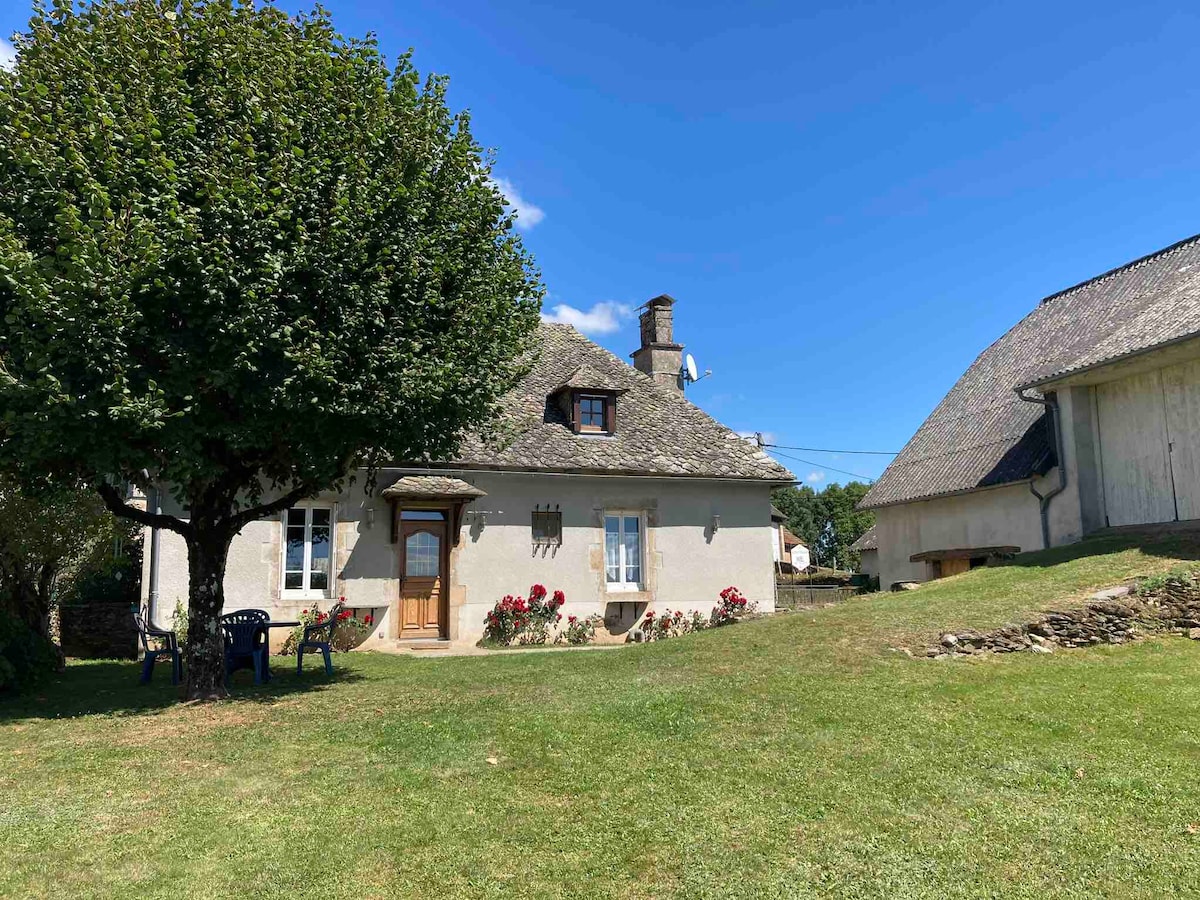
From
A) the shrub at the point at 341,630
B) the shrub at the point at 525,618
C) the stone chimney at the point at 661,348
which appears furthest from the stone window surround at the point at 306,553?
the stone chimney at the point at 661,348

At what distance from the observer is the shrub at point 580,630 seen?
16141 millimetres

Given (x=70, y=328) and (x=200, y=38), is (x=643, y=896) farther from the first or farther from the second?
(x=200, y=38)

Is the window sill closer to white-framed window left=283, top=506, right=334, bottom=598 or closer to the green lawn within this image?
white-framed window left=283, top=506, right=334, bottom=598

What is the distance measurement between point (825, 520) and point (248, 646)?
205 ft

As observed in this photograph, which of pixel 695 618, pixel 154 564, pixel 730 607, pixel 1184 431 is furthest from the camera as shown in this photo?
pixel 730 607

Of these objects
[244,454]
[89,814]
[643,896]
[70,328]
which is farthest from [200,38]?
[643,896]

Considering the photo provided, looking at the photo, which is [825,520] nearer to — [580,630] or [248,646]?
[580,630]

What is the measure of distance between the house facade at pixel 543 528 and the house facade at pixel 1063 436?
3993mm

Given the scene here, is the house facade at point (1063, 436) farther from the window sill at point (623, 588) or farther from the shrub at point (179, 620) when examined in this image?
the shrub at point (179, 620)

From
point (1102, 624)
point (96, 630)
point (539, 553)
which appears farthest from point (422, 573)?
point (1102, 624)

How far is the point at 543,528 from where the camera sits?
1628 centimetres

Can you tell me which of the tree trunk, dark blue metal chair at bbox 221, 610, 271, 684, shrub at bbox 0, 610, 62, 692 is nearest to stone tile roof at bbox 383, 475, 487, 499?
dark blue metal chair at bbox 221, 610, 271, 684

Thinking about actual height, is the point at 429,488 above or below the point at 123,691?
above

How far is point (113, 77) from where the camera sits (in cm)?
845
